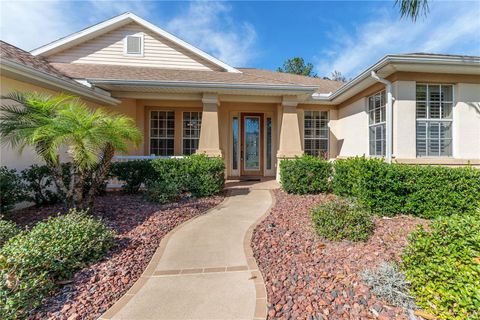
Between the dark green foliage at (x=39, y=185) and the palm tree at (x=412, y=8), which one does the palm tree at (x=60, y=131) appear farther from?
the palm tree at (x=412, y=8)

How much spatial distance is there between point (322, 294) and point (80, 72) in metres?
11.2

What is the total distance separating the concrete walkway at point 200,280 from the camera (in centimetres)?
252

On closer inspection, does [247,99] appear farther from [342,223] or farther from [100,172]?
[342,223]

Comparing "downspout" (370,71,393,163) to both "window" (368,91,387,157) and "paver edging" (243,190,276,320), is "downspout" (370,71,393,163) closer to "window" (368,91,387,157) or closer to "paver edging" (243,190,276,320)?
"window" (368,91,387,157)

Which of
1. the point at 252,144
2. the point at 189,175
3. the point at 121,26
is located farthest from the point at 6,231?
the point at 121,26

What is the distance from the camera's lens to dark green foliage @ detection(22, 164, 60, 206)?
18.8 feet

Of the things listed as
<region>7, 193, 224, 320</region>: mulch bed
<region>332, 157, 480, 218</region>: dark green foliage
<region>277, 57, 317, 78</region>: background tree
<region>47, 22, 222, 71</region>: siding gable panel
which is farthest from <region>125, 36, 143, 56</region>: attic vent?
<region>277, 57, 317, 78</region>: background tree

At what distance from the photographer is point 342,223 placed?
4.18 m

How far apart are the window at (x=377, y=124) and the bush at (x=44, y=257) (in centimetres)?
811

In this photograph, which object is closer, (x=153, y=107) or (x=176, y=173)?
(x=176, y=173)

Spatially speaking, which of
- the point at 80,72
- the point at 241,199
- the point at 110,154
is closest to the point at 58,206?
the point at 110,154

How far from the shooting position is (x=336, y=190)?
22.9 ft

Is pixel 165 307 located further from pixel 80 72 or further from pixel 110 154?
pixel 80 72

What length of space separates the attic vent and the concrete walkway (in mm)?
9430
